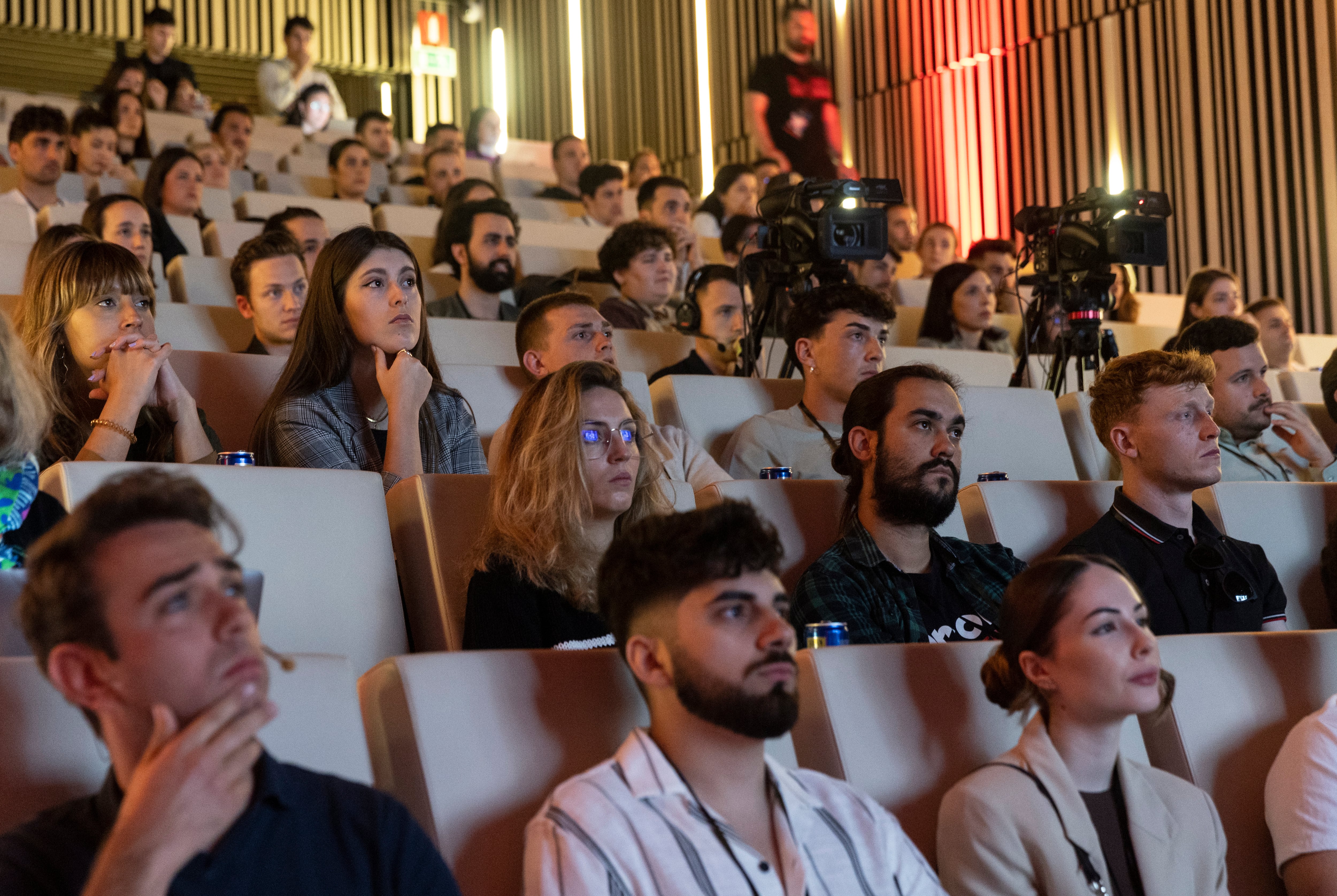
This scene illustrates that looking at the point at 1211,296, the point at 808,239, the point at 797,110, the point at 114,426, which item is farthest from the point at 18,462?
the point at 797,110

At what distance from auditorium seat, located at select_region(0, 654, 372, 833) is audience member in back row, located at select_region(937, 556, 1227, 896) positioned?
24.9 inches

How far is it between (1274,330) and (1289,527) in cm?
216

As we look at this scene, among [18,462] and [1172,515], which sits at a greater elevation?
[18,462]

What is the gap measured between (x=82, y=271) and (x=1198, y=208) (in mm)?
5094

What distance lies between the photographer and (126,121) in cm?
545

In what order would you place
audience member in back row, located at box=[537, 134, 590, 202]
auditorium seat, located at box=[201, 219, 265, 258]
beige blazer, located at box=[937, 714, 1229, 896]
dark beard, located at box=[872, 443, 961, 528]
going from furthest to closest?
audience member in back row, located at box=[537, 134, 590, 202] → auditorium seat, located at box=[201, 219, 265, 258] → dark beard, located at box=[872, 443, 961, 528] → beige blazer, located at box=[937, 714, 1229, 896]

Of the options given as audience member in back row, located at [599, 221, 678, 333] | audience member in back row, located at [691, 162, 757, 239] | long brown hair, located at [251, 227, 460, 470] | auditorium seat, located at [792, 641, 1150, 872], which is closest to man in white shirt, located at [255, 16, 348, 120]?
audience member in back row, located at [691, 162, 757, 239]

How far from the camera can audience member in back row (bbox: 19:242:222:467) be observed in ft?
6.83

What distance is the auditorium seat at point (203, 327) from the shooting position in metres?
2.93

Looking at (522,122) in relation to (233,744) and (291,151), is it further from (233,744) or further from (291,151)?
(233,744)

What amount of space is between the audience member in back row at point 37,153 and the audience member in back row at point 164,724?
3.32 m

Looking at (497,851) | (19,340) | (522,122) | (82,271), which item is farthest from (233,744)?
(522,122)

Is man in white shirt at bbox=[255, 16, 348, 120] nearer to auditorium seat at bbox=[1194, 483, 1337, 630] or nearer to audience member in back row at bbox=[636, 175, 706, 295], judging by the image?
audience member in back row at bbox=[636, 175, 706, 295]

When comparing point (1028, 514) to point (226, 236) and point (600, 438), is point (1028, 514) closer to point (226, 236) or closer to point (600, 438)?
point (600, 438)
